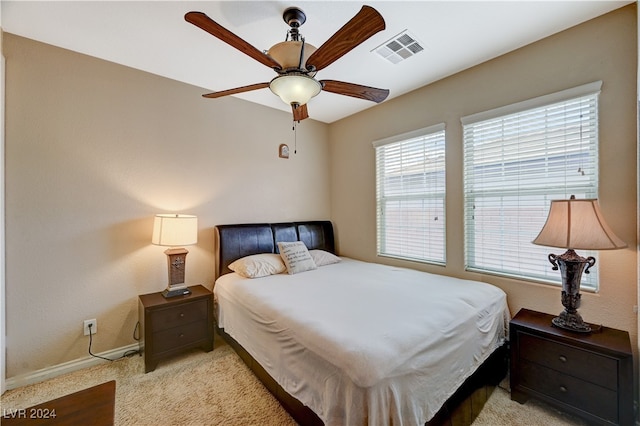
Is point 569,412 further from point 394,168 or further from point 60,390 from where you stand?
point 60,390

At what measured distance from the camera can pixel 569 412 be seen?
1.67 metres

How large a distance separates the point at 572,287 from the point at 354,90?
2.00 meters

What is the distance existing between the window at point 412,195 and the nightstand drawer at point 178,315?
2192 mm

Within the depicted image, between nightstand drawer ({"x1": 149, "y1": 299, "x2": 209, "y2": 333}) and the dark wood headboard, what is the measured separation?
0.46 m

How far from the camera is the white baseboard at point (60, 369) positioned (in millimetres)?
2028

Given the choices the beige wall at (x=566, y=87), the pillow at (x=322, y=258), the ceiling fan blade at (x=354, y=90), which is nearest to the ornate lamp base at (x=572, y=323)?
the beige wall at (x=566, y=87)

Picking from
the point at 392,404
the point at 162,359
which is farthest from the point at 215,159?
the point at 392,404

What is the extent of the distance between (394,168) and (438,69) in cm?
114

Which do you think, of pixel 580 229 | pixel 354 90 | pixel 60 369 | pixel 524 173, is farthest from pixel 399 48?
pixel 60 369

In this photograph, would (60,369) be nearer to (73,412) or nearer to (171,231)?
(171,231)

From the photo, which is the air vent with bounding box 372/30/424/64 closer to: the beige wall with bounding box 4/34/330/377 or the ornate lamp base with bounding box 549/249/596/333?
the beige wall with bounding box 4/34/330/377

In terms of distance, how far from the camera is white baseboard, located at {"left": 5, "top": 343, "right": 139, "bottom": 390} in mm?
2028

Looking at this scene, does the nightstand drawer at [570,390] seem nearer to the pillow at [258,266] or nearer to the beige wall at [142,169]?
the beige wall at [142,169]

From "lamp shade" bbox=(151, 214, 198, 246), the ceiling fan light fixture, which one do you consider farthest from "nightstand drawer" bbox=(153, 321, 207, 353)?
the ceiling fan light fixture
